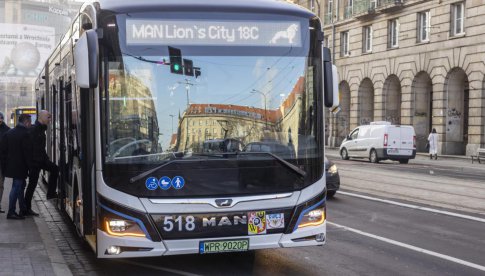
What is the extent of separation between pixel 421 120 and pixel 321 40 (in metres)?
31.9

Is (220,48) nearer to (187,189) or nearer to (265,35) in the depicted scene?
(265,35)

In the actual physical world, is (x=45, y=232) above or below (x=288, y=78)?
below

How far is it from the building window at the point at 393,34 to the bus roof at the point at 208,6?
33.3 metres

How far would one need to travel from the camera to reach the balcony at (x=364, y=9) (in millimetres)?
40013

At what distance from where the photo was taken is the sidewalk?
6.48 metres

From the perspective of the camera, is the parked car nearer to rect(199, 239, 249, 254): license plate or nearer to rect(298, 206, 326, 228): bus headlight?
rect(298, 206, 326, 228): bus headlight

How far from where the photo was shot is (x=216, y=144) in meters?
6.12

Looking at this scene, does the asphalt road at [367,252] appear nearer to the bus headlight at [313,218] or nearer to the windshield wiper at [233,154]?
the bus headlight at [313,218]

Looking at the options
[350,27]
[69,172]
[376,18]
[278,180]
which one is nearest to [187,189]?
[278,180]

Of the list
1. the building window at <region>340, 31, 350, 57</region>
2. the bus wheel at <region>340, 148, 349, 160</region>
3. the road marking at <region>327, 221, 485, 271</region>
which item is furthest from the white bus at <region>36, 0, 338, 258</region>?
the building window at <region>340, 31, 350, 57</region>

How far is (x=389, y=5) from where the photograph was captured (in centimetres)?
3800

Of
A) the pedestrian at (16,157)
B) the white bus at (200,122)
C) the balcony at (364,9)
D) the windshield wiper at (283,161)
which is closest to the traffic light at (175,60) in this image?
the white bus at (200,122)

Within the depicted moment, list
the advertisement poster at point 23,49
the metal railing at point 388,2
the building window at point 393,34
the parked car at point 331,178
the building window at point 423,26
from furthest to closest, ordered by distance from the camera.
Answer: the advertisement poster at point 23,49 → the building window at point 393,34 → the metal railing at point 388,2 → the building window at point 423,26 → the parked car at point 331,178

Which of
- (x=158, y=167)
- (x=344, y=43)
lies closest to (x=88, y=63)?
(x=158, y=167)
